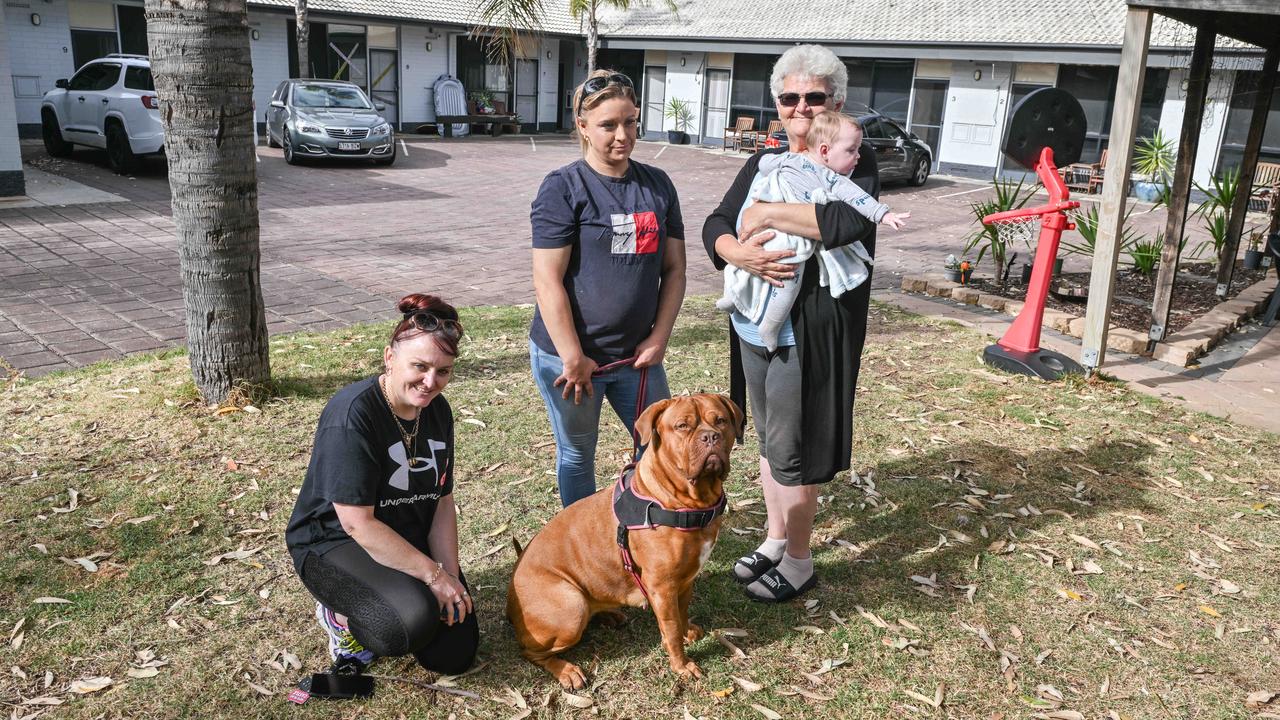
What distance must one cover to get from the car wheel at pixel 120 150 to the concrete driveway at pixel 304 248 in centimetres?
21

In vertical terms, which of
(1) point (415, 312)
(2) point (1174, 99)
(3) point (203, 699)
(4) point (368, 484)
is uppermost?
(2) point (1174, 99)

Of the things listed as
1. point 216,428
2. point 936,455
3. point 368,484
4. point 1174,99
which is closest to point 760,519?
point 936,455

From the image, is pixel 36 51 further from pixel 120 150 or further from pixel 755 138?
pixel 755 138

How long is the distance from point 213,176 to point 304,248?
540 centimetres

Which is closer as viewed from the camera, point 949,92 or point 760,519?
point 760,519

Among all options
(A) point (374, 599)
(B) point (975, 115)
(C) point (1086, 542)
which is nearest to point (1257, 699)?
(C) point (1086, 542)

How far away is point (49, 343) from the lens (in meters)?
6.52

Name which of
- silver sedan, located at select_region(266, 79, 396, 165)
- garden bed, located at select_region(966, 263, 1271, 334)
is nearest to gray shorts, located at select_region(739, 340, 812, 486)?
garden bed, located at select_region(966, 263, 1271, 334)

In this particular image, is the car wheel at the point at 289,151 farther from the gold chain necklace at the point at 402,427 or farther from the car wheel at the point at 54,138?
the gold chain necklace at the point at 402,427

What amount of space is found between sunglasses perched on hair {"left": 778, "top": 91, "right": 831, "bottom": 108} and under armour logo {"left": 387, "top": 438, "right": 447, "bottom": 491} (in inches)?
69.2

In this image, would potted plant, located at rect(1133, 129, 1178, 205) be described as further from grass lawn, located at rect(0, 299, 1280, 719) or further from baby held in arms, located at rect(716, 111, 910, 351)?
baby held in arms, located at rect(716, 111, 910, 351)

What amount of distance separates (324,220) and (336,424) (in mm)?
9963

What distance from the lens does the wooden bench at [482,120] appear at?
2570 centimetres

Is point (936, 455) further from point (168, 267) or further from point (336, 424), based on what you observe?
point (168, 267)
